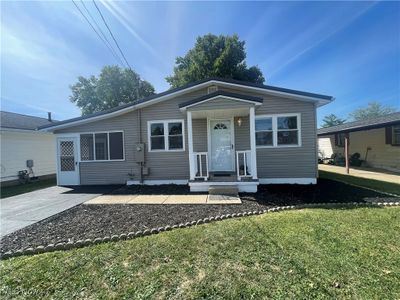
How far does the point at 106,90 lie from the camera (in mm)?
28516

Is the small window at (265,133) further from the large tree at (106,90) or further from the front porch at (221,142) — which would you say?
the large tree at (106,90)

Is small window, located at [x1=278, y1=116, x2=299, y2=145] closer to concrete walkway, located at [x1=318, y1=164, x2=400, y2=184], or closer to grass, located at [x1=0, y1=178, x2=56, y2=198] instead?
concrete walkway, located at [x1=318, y1=164, x2=400, y2=184]

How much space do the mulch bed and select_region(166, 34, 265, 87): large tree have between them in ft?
62.7

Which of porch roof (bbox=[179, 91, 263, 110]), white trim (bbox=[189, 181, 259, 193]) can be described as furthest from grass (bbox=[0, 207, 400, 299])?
porch roof (bbox=[179, 91, 263, 110])

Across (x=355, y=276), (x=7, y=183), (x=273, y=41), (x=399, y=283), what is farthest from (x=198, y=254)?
(x=7, y=183)

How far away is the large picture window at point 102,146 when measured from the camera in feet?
31.2

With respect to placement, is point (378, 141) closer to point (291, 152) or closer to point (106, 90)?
point (291, 152)

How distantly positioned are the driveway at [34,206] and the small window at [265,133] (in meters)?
6.56

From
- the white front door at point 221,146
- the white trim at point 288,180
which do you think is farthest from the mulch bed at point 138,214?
the white front door at point 221,146

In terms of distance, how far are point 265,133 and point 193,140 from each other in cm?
303

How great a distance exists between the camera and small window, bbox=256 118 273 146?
28.4 ft

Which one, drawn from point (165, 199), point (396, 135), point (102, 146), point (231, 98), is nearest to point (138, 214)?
point (165, 199)

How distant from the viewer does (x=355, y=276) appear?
2584 mm

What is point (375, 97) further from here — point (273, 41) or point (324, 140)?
point (273, 41)
